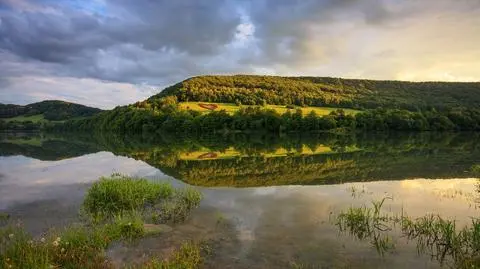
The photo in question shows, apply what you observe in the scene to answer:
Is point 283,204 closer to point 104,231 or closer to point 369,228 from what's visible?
point 369,228

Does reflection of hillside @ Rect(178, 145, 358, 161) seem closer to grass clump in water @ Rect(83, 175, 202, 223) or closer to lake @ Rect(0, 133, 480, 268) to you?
lake @ Rect(0, 133, 480, 268)

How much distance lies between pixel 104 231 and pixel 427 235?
10.6 m

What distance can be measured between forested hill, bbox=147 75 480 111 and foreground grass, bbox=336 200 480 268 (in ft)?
420

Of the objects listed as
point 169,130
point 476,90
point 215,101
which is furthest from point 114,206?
point 476,90

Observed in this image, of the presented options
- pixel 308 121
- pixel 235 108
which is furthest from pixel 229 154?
pixel 235 108

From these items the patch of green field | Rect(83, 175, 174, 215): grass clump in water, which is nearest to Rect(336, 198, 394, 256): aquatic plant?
Rect(83, 175, 174, 215): grass clump in water

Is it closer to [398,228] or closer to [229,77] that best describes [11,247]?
[398,228]

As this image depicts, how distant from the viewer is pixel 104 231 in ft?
41.3

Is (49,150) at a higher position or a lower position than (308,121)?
lower

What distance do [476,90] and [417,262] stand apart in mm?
201195

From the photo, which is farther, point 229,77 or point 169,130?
point 229,77

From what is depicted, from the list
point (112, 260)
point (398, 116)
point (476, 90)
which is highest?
point (476, 90)

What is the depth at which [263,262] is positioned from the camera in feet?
34.7

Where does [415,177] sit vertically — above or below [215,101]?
below
